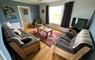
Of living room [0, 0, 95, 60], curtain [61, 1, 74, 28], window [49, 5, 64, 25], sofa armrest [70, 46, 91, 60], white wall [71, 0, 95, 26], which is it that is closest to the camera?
sofa armrest [70, 46, 91, 60]

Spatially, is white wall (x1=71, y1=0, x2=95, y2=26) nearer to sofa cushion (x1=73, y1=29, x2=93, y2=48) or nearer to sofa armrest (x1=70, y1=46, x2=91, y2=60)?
sofa cushion (x1=73, y1=29, x2=93, y2=48)

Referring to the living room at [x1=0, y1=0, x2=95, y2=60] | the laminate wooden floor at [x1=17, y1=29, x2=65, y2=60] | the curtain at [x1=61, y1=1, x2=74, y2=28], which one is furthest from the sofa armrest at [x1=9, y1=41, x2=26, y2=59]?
the curtain at [x1=61, y1=1, x2=74, y2=28]

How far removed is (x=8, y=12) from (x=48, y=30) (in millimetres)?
2650

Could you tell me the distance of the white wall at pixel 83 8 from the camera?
8.65 ft

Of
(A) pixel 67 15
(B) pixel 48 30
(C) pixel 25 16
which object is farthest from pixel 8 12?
(A) pixel 67 15

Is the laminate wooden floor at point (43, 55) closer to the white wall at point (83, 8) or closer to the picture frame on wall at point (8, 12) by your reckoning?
the white wall at point (83, 8)

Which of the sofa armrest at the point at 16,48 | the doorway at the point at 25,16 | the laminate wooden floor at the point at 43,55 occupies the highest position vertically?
the doorway at the point at 25,16

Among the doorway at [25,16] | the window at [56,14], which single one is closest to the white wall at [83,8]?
the window at [56,14]

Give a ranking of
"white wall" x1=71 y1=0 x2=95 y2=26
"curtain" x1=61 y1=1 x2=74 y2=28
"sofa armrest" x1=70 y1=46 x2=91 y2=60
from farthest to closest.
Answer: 1. "curtain" x1=61 y1=1 x2=74 y2=28
2. "white wall" x1=71 y1=0 x2=95 y2=26
3. "sofa armrest" x1=70 y1=46 x2=91 y2=60

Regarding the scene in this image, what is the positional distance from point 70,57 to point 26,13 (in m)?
4.56

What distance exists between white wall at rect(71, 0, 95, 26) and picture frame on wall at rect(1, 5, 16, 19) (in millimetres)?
3658

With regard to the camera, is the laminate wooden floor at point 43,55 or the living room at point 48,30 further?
the laminate wooden floor at point 43,55

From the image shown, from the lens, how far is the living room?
1.31m

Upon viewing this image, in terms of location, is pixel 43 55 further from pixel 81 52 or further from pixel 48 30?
pixel 48 30
